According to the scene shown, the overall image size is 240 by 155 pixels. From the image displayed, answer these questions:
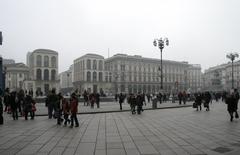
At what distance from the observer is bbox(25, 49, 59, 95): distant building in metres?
84.1

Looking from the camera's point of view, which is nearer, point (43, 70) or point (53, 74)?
point (43, 70)

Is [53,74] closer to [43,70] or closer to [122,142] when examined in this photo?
[43,70]

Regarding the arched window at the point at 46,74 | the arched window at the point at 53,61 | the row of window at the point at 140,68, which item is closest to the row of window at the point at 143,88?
the row of window at the point at 140,68

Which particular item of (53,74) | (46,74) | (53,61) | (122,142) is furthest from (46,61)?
(122,142)

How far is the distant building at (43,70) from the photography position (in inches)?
3310

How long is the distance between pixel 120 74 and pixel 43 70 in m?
29.8

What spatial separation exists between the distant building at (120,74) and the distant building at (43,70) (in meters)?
13.8

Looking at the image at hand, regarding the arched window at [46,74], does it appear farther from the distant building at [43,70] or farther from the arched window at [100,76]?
the arched window at [100,76]

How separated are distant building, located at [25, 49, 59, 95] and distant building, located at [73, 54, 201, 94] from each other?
1375 centimetres

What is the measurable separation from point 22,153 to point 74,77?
10748cm

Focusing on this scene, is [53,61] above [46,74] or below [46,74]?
above

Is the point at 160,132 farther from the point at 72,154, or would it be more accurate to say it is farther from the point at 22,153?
the point at 22,153

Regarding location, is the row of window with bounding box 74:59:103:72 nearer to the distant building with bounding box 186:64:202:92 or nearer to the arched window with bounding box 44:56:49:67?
the arched window with bounding box 44:56:49:67

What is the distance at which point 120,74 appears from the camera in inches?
4055
